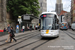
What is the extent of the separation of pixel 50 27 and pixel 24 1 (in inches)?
717

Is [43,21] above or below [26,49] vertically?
above

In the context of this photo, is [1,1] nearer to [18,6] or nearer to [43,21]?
[18,6]

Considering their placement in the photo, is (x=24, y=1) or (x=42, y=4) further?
(x=42, y=4)

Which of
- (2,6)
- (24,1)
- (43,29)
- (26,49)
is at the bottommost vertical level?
(26,49)

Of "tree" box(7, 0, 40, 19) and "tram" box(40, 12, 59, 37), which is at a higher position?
"tree" box(7, 0, 40, 19)

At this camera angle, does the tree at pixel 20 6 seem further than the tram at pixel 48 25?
Yes

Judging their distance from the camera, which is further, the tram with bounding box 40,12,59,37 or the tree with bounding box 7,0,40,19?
the tree with bounding box 7,0,40,19

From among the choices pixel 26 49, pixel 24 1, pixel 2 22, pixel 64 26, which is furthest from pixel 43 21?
pixel 64 26

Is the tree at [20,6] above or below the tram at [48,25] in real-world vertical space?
above

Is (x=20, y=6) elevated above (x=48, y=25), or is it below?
above

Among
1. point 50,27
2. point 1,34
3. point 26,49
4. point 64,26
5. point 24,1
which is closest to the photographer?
point 26,49

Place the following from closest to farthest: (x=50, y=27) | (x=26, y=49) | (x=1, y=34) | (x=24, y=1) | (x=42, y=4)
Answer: (x=26, y=49)
(x=50, y=27)
(x=1, y=34)
(x=24, y=1)
(x=42, y=4)

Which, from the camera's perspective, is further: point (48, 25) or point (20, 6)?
point (20, 6)

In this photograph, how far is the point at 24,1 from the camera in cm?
3011
